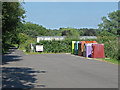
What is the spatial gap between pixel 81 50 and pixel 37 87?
78.8 feet

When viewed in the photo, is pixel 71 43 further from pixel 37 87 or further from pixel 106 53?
pixel 37 87

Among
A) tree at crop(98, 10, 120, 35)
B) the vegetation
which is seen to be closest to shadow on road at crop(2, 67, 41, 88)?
the vegetation

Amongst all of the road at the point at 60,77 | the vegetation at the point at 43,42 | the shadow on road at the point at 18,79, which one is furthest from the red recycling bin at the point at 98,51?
the shadow on road at the point at 18,79

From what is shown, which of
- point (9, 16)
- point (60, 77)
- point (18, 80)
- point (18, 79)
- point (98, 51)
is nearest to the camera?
point (18, 80)

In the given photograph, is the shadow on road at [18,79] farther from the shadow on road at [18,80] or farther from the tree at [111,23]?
the tree at [111,23]

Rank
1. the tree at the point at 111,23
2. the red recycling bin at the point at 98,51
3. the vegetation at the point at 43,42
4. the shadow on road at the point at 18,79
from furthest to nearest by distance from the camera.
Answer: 1. the tree at the point at 111,23
2. the red recycling bin at the point at 98,51
3. the vegetation at the point at 43,42
4. the shadow on road at the point at 18,79

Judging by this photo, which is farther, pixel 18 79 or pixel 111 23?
pixel 111 23

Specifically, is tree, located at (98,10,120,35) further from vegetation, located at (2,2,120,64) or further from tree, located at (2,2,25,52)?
tree, located at (2,2,25,52)

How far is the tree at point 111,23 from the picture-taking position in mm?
71512

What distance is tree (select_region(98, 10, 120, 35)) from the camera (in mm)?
71512

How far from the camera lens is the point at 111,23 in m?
73.2

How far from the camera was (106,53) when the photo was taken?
27.6m

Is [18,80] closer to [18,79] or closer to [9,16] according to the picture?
[18,79]

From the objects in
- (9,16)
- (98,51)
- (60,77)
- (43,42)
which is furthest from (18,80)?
(43,42)
